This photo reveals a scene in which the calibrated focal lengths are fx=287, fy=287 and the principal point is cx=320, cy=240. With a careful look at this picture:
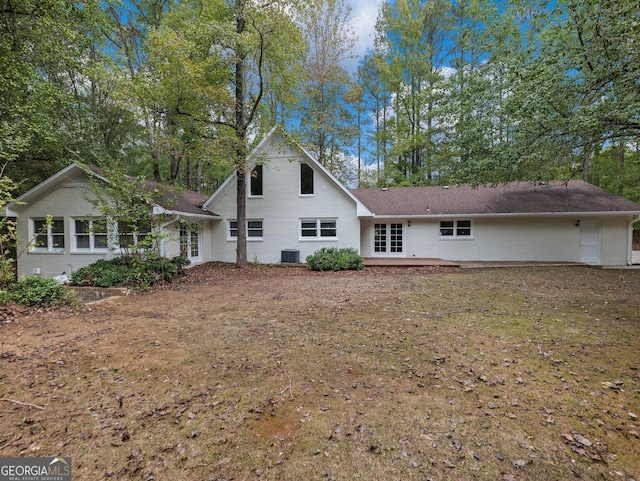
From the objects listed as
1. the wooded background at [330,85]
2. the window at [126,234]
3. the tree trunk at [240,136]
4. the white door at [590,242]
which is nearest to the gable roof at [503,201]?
the white door at [590,242]

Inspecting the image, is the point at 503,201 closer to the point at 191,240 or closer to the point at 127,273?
the point at 191,240

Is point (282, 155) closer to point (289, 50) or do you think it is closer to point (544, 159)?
point (289, 50)

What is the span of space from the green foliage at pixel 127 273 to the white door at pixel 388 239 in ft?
33.7

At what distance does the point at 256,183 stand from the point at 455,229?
1076 cm

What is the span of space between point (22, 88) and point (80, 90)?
8369mm

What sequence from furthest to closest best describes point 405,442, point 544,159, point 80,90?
point 80,90, point 544,159, point 405,442

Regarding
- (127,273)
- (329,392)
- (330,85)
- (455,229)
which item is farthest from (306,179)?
(329,392)

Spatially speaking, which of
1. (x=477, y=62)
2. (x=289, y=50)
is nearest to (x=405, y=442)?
(x=289, y=50)

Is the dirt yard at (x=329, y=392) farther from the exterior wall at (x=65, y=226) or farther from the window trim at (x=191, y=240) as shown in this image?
the exterior wall at (x=65, y=226)

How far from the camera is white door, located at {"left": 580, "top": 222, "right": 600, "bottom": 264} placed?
1398 centimetres

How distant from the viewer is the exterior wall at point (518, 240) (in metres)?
13.7

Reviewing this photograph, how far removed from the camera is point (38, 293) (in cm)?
673

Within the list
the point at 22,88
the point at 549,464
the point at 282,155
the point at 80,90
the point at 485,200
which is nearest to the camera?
the point at 549,464

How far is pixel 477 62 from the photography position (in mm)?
20547
